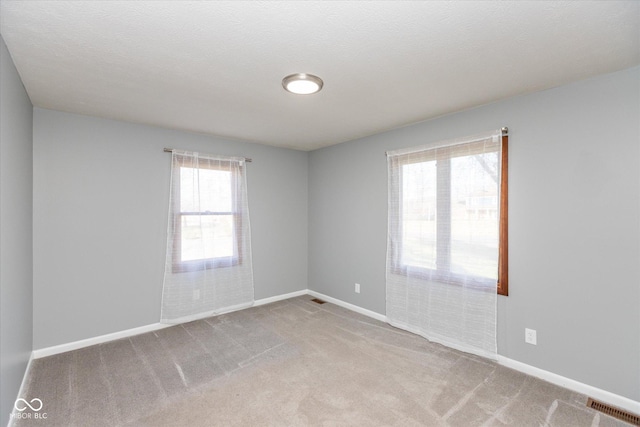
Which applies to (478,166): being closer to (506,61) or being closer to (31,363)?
(506,61)

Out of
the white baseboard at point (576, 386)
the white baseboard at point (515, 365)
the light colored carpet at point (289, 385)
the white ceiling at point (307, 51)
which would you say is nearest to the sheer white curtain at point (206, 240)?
the white baseboard at point (515, 365)

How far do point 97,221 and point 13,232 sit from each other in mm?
1212

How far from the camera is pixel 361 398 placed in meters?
2.23

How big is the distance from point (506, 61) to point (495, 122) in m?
0.88

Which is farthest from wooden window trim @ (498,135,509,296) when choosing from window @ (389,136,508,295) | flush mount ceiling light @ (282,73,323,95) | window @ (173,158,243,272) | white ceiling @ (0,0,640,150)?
window @ (173,158,243,272)

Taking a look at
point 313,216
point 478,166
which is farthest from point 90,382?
point 478,166

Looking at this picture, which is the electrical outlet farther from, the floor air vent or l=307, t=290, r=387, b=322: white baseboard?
l=307, t=290, r=387, b=322: white baseboard

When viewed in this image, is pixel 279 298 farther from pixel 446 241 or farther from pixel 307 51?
pixel 307 51

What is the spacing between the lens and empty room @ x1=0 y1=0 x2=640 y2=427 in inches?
68.7

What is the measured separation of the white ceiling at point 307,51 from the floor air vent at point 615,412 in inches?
95.3

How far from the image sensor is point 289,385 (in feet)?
7.86

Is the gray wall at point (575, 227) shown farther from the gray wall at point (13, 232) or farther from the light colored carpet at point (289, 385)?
the gray wall at point (13, 232)

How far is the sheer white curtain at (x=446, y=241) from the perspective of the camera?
2801 millimetres

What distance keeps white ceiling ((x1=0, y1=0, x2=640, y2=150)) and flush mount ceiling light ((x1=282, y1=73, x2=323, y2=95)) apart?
5 centimetres
